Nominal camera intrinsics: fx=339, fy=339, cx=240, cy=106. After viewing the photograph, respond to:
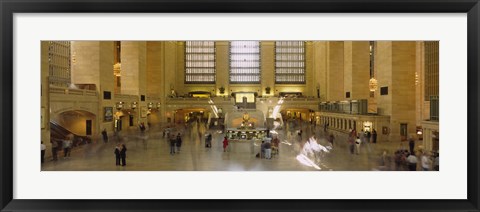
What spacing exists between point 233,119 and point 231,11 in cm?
2078

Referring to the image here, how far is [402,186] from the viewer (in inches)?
228

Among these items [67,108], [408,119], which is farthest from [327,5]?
[408,119]

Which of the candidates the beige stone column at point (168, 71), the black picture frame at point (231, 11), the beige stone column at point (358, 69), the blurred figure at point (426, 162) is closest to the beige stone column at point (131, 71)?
the beige stone column at point (168, 71)

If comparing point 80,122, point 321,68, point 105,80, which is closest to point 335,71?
point 321,68

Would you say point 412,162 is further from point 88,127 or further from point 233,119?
point 233,119

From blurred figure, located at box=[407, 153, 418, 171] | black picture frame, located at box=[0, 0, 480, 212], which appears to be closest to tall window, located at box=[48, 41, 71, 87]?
black picture frame, located at box=[0, 0, 480, 212]

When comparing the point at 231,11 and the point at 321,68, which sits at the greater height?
the point at 321,68

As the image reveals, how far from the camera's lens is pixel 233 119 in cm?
2617

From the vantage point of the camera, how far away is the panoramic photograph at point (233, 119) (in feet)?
34.4

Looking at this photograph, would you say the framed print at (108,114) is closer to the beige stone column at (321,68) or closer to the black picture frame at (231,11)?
the black picture frame at (231,11)

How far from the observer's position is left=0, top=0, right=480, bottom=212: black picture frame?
543 centimetres

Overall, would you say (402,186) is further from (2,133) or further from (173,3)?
(2,133)

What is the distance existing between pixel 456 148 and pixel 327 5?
329 cm

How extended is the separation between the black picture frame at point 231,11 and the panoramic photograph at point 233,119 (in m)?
0.77
